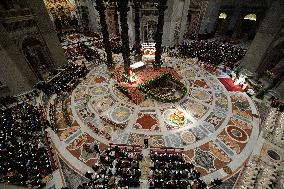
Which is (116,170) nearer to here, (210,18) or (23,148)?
(23,148)

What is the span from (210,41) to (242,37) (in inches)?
244

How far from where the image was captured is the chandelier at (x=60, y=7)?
3664 centimetres

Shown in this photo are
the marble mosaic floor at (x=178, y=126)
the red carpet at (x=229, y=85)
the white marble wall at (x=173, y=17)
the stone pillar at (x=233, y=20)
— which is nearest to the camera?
the marble mosaic floor at (x=178, y=126)

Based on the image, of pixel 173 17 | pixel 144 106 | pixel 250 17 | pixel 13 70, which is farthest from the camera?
pixel 250 17

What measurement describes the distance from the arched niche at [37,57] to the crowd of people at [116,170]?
47.2 ft

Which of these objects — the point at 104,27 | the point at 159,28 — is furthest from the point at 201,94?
the point at 104,27

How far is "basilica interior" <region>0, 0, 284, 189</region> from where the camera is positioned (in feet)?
45.6

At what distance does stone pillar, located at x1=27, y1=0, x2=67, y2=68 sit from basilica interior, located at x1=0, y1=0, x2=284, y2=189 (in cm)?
13

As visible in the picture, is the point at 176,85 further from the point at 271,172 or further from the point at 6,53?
the point at 6,53

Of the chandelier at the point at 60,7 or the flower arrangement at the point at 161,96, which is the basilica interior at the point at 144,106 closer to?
the flower arrangement at the point at 161,96

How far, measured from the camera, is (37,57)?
77.7 feet

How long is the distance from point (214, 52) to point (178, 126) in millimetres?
16223

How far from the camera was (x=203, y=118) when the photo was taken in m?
18.8

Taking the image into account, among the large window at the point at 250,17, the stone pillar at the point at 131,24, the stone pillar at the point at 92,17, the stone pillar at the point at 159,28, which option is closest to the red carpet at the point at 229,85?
the stone pillar at the point at 159,28
